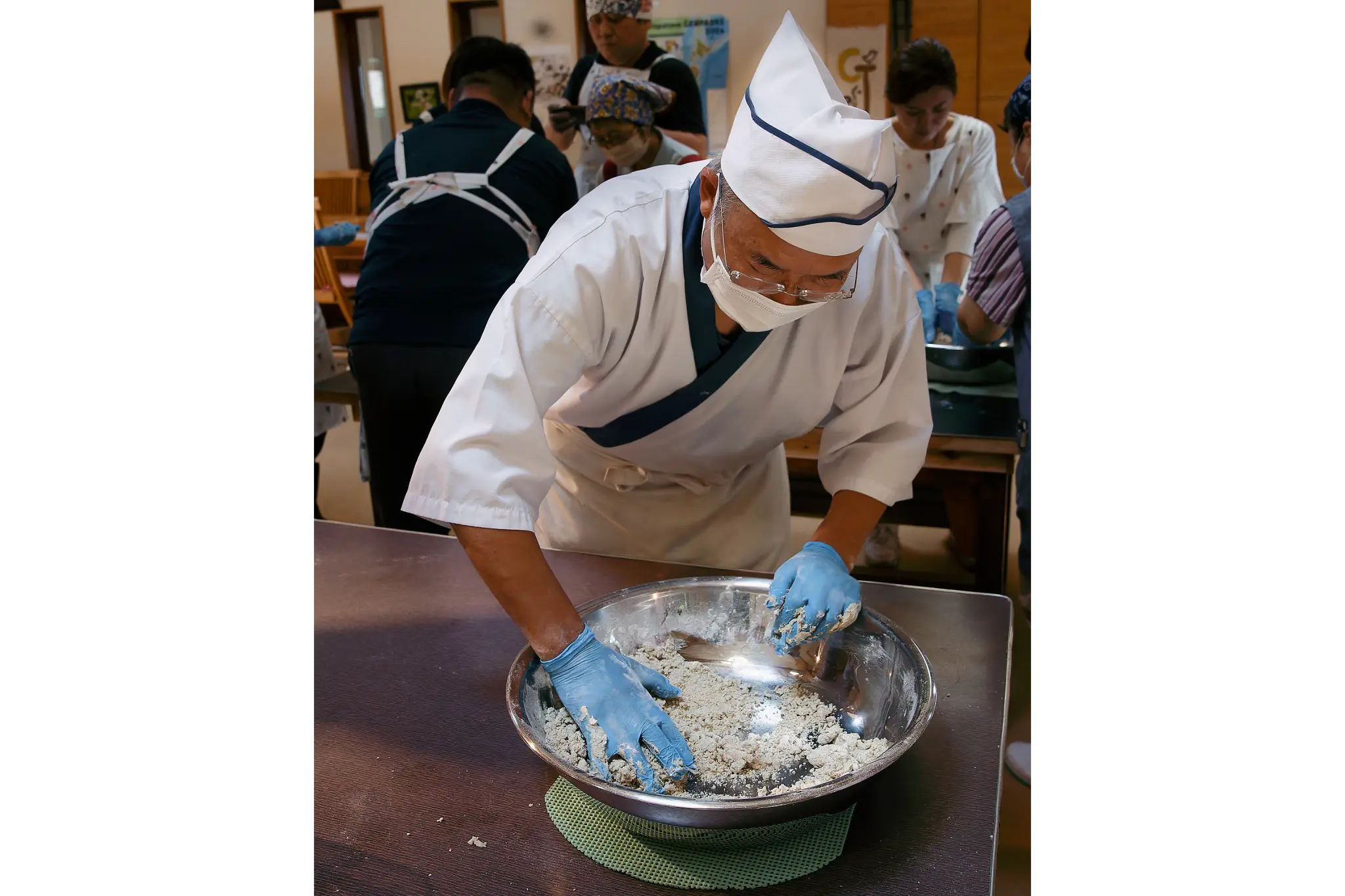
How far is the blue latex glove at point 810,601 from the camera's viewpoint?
3.09 ft

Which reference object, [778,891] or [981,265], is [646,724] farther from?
[981,265]

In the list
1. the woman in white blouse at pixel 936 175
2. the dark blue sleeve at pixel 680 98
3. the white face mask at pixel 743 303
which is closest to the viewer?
the white face mask at pixel 743 303

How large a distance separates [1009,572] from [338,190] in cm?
176

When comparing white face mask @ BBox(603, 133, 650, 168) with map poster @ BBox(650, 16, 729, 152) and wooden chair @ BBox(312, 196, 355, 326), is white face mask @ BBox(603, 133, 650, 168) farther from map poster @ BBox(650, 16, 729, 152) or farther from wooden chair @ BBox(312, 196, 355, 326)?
wooden chair @ BBox(312, 196, 355, 326)

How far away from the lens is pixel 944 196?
2031mm

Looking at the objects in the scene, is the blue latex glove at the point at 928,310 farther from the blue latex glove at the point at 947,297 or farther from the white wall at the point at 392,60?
the white wall at the point at 392,60

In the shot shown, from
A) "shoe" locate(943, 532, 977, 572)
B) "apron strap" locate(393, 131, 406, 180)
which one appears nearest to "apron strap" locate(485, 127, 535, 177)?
"apron strap" locate(393, 131, 406, 180)

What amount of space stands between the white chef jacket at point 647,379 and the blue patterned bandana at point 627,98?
0.20 m

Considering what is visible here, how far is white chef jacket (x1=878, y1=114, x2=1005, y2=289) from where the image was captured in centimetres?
170

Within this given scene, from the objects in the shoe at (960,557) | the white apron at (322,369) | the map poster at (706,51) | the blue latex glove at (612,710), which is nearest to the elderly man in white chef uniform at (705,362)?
the blue latex glove at (612,710)

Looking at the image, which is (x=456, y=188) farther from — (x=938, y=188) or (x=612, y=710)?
(x=938, y=188)

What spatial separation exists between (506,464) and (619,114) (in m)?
0.59

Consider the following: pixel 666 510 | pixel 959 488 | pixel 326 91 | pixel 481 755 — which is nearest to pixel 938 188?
pixel 959 488

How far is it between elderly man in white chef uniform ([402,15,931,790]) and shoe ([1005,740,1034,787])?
0.87 feet
